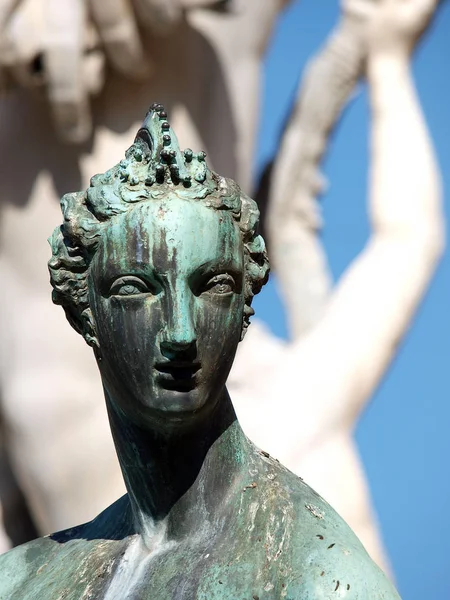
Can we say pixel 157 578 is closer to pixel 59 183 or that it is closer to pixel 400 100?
pixel 59 183

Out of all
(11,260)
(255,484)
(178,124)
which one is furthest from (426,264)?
(255,484)

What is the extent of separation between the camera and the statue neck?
279 centimetres

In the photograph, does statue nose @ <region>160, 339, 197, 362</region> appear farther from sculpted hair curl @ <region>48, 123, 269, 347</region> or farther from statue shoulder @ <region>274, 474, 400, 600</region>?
statue shoulder @ <region>274, 474, 400, 600</region>

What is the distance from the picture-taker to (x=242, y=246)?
2.77m

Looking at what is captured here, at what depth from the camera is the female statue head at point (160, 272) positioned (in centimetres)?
266

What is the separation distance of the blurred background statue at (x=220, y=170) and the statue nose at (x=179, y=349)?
292 centimetres

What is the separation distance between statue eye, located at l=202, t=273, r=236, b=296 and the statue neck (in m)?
0.18

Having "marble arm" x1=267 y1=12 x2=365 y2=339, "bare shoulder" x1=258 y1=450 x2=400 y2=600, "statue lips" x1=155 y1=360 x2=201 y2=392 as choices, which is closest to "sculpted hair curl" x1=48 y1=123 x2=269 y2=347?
"statue lips" x1=155 y1=360 x2=201 y2=392

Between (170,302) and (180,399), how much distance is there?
5.4 inches

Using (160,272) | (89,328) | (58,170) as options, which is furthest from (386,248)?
(160,272)

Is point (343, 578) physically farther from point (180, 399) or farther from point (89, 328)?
point (89, 328)

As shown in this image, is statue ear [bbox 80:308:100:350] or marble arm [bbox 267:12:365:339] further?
marble arm [bbox 267:12:365:339]

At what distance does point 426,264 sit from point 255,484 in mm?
3503

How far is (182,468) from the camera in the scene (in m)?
2.80
